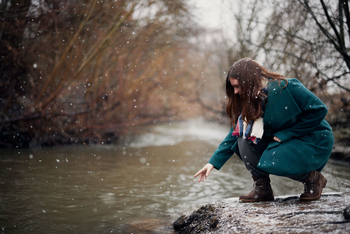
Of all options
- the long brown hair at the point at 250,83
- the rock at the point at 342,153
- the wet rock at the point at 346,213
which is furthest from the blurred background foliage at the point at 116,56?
the wet rock at the point at 346,213

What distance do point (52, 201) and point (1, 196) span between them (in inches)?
28.2

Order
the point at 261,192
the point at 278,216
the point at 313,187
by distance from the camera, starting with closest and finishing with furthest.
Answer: the point at 278,216
the point at 313,187
the point at 261,192

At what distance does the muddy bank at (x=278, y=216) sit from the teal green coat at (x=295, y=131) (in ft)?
1.01

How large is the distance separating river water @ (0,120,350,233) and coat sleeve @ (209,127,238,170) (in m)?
1.03

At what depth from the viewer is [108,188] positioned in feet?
16.4

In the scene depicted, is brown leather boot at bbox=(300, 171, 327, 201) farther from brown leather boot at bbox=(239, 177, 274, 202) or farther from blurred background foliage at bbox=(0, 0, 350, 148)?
blurred background foliage at bbox=(0, 0, 350, 148)

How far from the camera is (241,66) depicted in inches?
105

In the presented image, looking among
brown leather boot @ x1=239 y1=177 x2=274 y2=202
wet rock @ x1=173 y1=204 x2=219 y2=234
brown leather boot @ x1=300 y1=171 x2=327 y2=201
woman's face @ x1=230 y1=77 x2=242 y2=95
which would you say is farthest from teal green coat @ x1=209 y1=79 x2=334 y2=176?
wet rock @ x1=173 y1=204 x2=219 y2=234

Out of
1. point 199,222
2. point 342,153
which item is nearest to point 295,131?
point 199,222

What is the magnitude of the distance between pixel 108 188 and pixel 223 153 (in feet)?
8.85

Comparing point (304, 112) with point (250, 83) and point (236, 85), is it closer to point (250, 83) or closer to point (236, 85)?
point (250, 83)

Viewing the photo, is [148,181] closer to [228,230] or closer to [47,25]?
[228,230]

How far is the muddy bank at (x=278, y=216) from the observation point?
7.00 ft

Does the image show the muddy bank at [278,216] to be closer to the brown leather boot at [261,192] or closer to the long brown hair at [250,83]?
the brown leather boot at [261,192]
